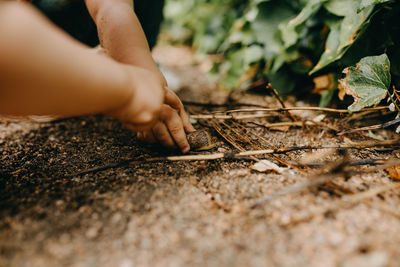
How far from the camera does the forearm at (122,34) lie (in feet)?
2.28

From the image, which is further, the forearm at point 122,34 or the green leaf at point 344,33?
the green leaf at point 344,33

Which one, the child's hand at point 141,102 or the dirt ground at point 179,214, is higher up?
the child's hand at point 141,102

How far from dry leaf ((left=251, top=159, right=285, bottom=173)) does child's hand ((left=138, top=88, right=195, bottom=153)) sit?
205mm

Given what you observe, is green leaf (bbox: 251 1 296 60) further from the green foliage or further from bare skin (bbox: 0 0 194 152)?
bare skin (bbox: 0 0 194 152)

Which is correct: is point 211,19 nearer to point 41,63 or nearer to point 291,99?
point 291,99

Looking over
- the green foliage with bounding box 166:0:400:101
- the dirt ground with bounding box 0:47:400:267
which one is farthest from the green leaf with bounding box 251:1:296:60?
the dirt ground with bounding box 0:47:400:267

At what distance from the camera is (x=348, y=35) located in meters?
0.84

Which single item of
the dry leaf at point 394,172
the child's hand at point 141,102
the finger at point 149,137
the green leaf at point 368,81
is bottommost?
the dry leaf at point 394,172

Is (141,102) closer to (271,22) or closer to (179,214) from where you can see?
(179,214)

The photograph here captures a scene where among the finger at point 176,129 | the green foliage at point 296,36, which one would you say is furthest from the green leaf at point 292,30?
the finger at point 176,129

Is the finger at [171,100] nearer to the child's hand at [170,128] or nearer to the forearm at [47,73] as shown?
the child's hand at [170,128]

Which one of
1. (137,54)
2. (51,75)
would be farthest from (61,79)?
(137,54)

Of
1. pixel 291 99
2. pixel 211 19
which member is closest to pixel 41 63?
pixel 291 99

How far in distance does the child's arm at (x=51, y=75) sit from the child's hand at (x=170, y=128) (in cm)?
18
